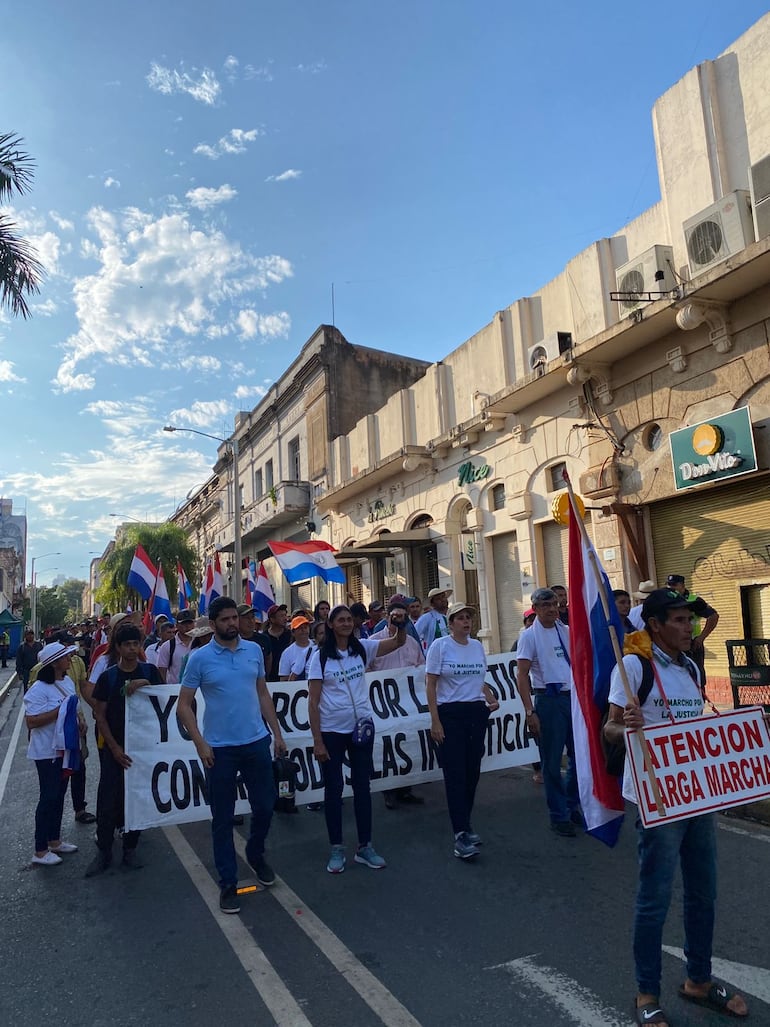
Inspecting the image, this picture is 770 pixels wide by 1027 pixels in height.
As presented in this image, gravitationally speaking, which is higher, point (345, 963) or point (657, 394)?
point (657, 394)

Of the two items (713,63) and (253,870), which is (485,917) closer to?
(253,870)

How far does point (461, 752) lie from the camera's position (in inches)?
210

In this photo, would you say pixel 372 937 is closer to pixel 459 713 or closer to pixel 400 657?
pixel 459 713

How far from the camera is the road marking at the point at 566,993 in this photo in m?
3.04

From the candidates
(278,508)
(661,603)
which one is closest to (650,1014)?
(661,603)

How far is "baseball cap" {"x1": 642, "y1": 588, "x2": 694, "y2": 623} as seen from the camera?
10.4 ft

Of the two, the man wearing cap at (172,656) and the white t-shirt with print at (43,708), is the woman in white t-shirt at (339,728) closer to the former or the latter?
the white t-shirt with print at (43,708)

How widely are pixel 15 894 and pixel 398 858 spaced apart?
2628 mm

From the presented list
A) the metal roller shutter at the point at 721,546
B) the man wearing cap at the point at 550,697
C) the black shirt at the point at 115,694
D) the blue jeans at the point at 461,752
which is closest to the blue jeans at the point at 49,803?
the black shirt at the point at 115,694

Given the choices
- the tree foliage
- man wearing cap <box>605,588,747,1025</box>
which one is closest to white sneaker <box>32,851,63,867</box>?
man wearing cap <box>605,588,747,1025</box>

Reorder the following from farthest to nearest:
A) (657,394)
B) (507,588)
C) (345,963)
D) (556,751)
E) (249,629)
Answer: (507,588), (657,394), (249,629), (556,751), (345,963)

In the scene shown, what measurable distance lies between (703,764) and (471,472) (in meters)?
14.0

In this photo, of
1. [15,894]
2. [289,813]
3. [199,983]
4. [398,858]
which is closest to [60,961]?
[199,983]

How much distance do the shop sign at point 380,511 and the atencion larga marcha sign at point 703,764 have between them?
58.1 ft
